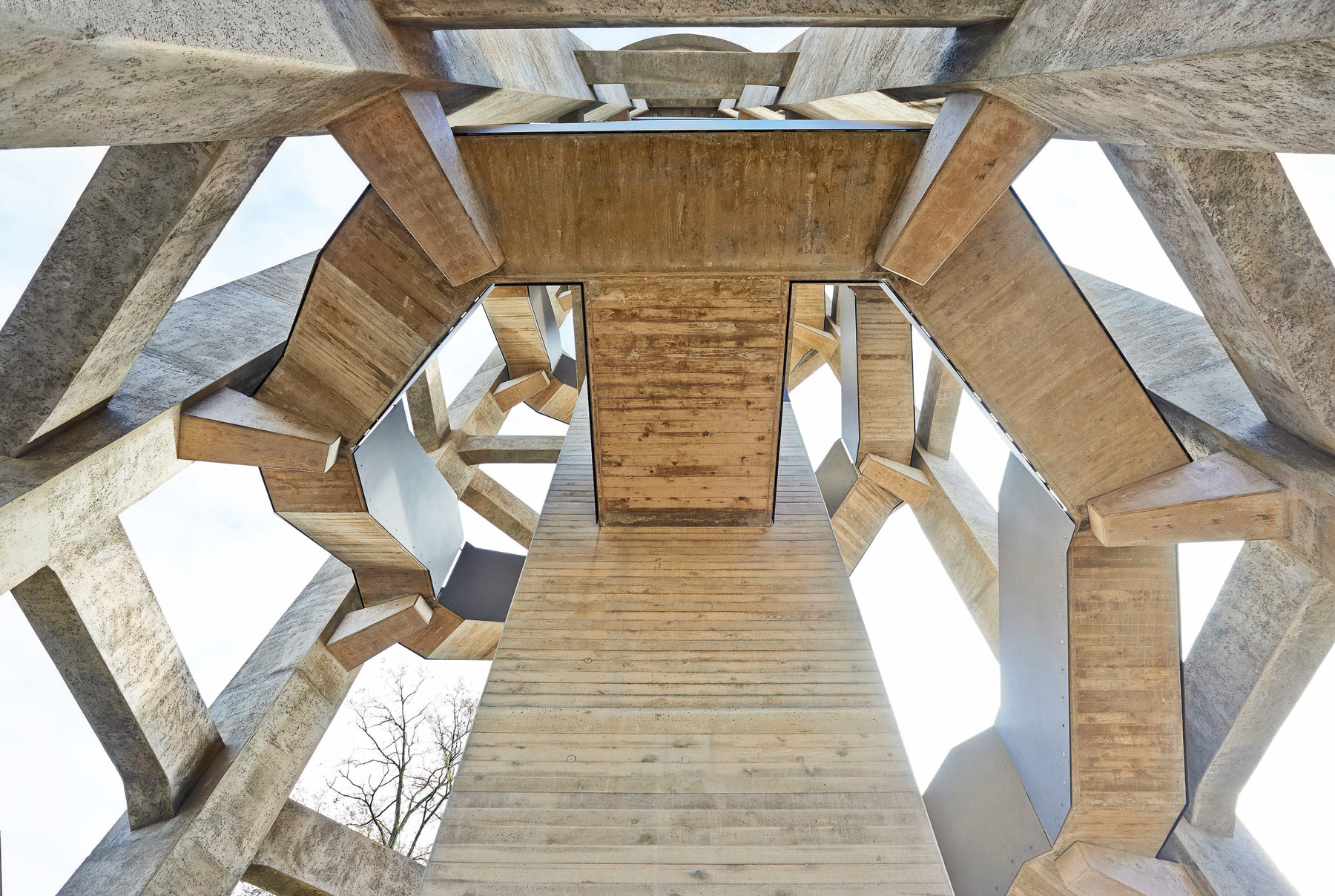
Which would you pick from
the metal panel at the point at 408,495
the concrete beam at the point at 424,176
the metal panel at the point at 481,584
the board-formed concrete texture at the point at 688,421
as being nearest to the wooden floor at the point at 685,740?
the board-formed concrete texture at the point at 688,421

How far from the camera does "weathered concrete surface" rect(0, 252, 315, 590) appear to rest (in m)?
4.46

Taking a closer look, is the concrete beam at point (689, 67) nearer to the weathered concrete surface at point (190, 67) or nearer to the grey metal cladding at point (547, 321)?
the grey metal cladding at point (547, 321)

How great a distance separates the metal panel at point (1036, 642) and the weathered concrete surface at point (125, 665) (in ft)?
28.5

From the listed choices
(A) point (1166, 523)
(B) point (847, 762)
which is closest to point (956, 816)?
(B) point (847, 762)

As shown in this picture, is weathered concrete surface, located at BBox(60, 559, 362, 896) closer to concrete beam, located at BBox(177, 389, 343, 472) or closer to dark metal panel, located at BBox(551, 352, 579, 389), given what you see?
concrete beam, located at BBox(177, 389, 343, 472)

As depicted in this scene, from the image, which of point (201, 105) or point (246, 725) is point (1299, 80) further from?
point (246, 725)

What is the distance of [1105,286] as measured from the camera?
7078 mm

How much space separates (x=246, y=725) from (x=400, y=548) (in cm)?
254

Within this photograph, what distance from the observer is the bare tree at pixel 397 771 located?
1548cm

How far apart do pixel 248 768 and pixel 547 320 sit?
11907 mm

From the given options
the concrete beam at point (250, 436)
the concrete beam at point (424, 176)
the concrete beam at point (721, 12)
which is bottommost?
the concrete beam at point (250, 436)

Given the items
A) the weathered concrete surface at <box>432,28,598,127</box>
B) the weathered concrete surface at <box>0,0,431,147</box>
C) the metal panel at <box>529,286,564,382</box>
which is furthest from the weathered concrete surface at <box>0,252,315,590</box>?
the metal panel at <box>529,286,564,382</box>

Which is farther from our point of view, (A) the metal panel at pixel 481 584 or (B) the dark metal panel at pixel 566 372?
(B) the dark metal panel at pixel 566 372

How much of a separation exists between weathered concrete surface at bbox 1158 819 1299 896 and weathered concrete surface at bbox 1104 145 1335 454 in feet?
15.2
